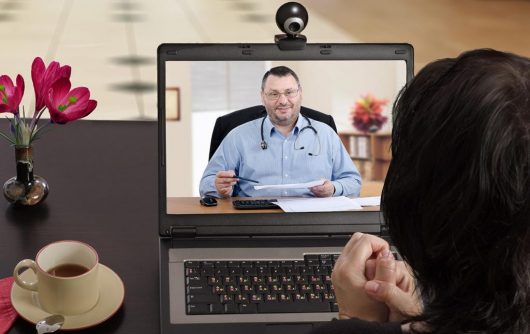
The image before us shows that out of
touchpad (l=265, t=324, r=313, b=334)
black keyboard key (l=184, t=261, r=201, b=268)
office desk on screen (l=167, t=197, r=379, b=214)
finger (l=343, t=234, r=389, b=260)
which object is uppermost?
office desk on screen (l=167, t=197, r=379, b=214)

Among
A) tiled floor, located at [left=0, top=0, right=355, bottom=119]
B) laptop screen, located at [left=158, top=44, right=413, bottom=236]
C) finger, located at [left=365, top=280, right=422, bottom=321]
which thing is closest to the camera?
finger, located at [left=365, top=280, right=422, bottom=321]

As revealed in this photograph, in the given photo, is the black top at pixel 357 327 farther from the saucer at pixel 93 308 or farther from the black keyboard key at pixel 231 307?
the saucer at pixel 93 308

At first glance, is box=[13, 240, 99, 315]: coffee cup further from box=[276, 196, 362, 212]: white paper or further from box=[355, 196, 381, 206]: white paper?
box=[355, 196, 381, 206]: white paper

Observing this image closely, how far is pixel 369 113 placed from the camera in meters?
1.38

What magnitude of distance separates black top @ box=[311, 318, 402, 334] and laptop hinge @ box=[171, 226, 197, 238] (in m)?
0.48

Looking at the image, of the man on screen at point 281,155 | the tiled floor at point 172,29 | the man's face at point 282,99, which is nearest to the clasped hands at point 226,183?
the man on screen at point 281,155

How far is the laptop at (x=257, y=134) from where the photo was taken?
46.6 inches

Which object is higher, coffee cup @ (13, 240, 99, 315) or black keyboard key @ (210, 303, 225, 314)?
coffee cup @ (13, 240, 99, 315)

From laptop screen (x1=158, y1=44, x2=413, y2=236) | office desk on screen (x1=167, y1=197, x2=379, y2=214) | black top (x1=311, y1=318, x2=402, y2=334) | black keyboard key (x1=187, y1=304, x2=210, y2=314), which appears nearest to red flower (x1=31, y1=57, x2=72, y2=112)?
laptop screen (x1=158, y1=44, x2=413, y2=236)

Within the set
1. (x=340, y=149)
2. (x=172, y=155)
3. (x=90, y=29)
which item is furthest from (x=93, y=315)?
(x=90, y=29)

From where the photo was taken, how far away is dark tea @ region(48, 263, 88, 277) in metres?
1.10

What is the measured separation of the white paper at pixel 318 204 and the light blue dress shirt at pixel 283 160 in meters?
0.01

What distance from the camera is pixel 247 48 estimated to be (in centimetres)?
132

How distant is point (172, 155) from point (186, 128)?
0.17 ft
